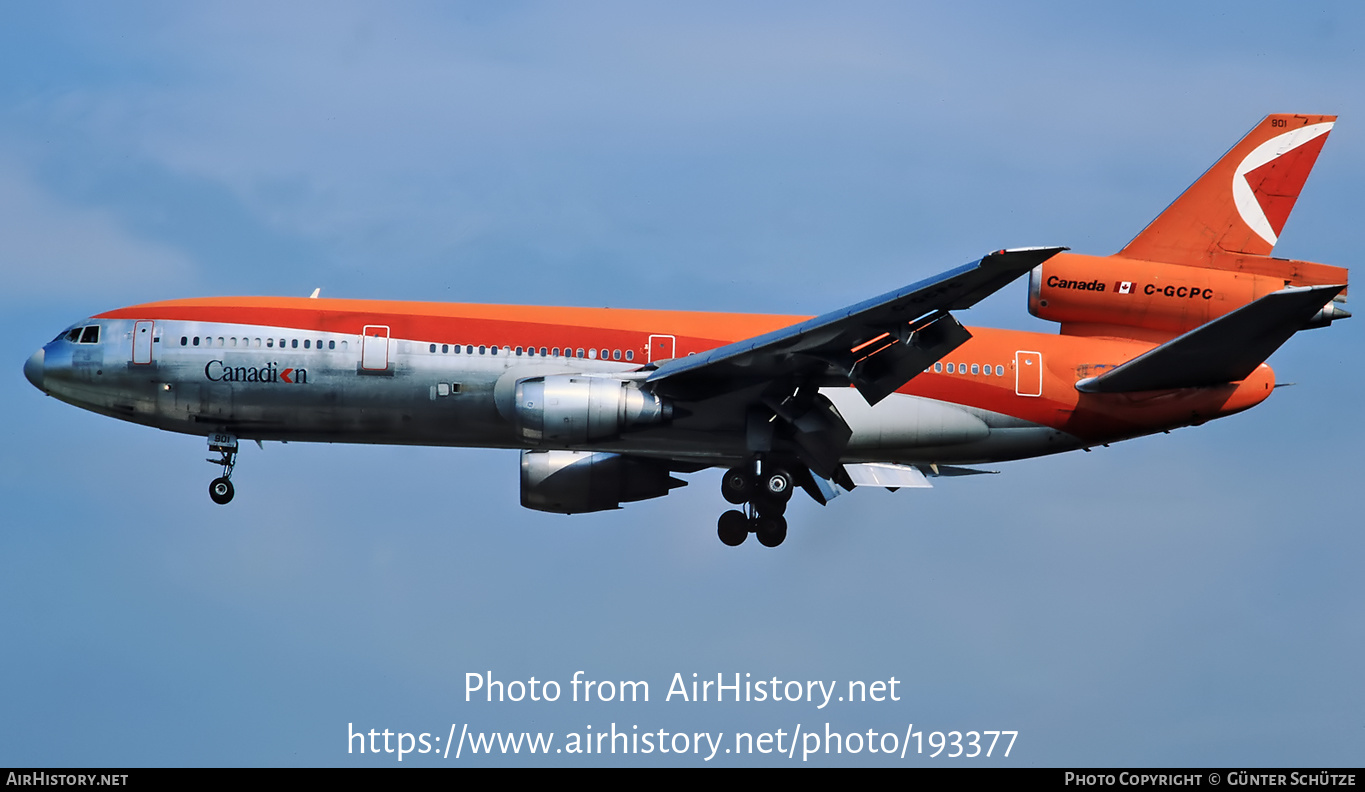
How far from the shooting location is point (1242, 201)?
131ft

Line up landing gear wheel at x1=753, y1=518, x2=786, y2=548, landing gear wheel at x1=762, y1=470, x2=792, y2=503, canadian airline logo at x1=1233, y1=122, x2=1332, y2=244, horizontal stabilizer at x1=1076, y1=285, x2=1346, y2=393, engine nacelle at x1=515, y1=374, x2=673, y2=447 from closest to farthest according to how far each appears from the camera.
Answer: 1. horizontal stabilizer at x1=1076, y1=285, x2=1346, y2=393
2. engine nacelle at x1=515, y1=374, x2=673, y2=447
3. landing gear wheel at x1=762, y1=470, x2=792, y2=503
4. landing gear wheel at x1=753, y1=518, x2=786, y2=548
5. canadian airline logo at x1=1233, y1=122, x2=1332, y2=244

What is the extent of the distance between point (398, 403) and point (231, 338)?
3.87 metres

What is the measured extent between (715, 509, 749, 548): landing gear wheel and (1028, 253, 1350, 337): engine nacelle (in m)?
7.70

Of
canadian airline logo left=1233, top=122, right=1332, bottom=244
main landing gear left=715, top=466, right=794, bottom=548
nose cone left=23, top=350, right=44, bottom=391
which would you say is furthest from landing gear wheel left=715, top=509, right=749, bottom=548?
nose cone left=23, top=350, right=44, bottom=391

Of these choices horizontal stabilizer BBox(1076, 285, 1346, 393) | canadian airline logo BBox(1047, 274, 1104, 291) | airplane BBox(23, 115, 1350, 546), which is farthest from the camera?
canadian airline logo BBox(1047, 274, 1104, 291)

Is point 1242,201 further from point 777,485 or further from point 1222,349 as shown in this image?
point 777,485

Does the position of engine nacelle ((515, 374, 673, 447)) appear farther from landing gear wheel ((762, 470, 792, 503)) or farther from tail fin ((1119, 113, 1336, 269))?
tail fin ((1119, 113, 1336, 269))

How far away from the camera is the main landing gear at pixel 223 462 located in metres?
38.1

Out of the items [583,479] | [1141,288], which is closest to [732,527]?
[583,479]

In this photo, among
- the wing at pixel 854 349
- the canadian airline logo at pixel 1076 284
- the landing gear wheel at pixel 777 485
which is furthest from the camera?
the canadian airline logo at pixel 1076 284

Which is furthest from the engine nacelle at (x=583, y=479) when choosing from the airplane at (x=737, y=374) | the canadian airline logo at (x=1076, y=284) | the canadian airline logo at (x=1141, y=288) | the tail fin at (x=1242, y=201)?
the tail fin at (x=1242, y=201)

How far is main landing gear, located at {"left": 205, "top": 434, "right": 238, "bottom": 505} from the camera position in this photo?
38094 mm

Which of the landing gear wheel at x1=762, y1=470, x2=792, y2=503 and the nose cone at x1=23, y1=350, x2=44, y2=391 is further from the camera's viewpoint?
the nose cone at x1=23, y1=350, x2=44, y2=391

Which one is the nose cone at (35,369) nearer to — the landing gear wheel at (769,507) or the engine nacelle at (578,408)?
the engine nacelle at (578,408)
